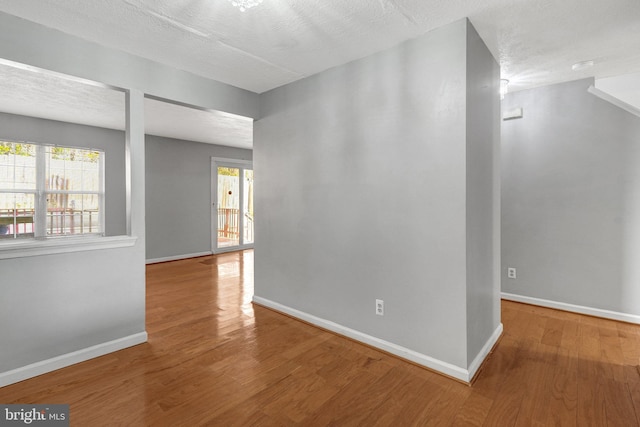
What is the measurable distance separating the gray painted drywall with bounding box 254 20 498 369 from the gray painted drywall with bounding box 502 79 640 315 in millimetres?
1388

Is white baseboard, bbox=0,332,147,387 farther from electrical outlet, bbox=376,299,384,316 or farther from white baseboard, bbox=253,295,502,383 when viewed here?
electrical outlet, bbox=376,299,384,316

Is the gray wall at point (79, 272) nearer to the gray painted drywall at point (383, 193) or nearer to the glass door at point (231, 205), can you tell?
the gray painted drywall at point (383, 193)

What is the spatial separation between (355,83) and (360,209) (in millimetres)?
1106

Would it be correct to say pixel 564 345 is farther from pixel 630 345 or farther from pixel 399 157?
pixel 399 157

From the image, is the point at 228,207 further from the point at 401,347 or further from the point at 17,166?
the point at 401,347

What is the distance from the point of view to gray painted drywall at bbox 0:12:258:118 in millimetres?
2107

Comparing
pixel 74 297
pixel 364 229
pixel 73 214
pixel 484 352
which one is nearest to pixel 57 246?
pixel 74 297

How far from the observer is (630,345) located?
2637 millimetres

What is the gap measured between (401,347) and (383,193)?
1.24 meters

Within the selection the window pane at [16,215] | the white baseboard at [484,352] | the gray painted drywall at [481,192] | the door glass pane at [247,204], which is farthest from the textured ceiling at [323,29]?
the door glass pane at [247,204]

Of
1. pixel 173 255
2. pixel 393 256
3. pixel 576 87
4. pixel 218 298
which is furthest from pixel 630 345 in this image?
pixel 173 255

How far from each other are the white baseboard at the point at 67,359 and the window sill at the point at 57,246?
0.78 m

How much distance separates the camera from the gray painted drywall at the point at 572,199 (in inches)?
121

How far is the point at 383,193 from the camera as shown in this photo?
2.56 metres
